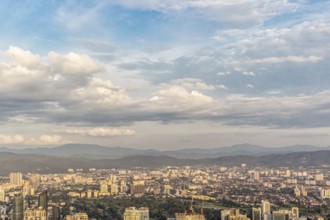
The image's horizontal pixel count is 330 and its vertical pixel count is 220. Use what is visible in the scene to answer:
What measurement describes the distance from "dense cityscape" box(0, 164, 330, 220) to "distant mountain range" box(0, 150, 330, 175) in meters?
5.99

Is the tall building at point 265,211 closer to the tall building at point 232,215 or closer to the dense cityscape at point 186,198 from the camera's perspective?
the dense cityscape at point 186,198

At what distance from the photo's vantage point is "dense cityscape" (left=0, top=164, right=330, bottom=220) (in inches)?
882

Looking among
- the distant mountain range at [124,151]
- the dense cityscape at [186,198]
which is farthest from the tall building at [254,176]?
the distant mountain range at [124,151]

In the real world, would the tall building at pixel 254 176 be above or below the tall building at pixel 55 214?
above

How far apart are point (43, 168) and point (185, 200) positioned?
104ft

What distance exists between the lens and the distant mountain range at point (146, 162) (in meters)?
56.5

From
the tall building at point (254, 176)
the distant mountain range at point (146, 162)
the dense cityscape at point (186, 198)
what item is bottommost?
the dense cityscape at point (186, 198)

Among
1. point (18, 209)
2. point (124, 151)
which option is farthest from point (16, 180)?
point (124, 151)

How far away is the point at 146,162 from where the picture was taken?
7044cm

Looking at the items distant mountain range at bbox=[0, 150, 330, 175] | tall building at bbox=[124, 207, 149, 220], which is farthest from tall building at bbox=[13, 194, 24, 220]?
distant mountain range at bbox=[0, 150, 330, 175]

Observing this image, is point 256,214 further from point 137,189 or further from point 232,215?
point 137,189

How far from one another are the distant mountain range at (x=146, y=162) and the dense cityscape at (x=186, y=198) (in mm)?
5995

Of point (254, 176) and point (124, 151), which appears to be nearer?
point (254, 176)

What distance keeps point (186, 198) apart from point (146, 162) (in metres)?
38.9
